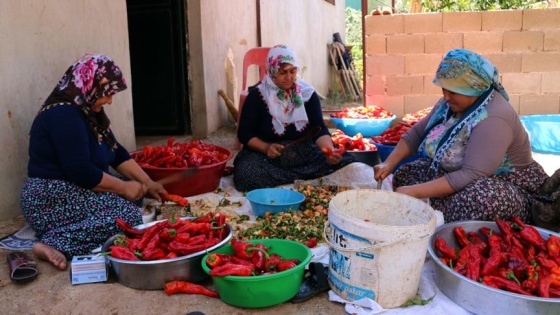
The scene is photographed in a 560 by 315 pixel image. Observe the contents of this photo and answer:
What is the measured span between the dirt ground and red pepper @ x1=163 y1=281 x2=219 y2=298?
1.0 inches

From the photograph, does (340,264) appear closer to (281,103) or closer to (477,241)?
(477,241)

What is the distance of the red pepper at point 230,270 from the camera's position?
8.45 ft

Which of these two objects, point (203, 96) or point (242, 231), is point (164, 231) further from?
point (203, 96)

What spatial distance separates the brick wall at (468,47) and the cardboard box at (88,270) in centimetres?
557

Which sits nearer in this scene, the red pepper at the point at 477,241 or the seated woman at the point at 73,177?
the red pepper at the point at 477,241

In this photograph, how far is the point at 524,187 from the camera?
3545 millimetres

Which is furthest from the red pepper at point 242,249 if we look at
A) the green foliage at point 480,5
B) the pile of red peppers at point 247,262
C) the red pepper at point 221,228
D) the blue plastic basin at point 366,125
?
the green foliage at point 480,5

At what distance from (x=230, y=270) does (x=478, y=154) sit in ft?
5.78

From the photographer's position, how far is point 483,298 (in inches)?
97.9

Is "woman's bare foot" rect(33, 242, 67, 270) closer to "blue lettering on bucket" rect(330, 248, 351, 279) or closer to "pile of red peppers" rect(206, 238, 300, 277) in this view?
"pile of red peppers" rect(206, 238, 300, 277)

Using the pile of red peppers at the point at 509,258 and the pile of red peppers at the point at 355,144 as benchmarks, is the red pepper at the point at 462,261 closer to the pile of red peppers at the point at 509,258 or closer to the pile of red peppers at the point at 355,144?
the pile of red peppers at the point at 509,258

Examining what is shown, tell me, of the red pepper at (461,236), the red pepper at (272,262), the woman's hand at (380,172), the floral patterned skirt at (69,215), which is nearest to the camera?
the red pepper at (272,262)

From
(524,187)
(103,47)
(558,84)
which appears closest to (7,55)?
(103,47)

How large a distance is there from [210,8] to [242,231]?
4.63 meters
